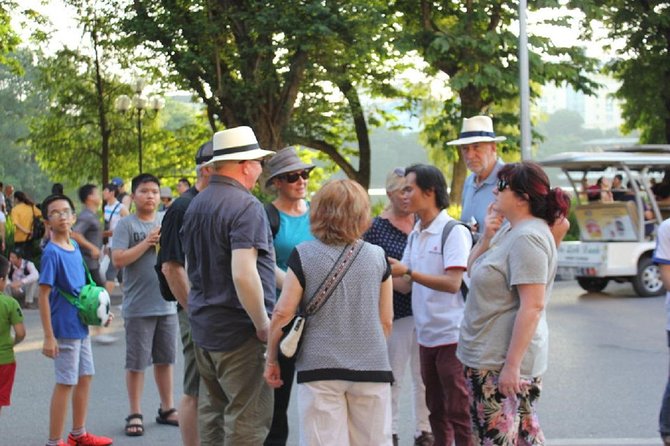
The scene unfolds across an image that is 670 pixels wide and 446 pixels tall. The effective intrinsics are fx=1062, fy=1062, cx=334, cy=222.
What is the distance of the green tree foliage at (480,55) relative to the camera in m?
23.7

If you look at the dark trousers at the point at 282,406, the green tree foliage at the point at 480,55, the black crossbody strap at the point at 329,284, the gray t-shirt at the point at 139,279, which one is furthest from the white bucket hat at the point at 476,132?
the green tree foliage at the point at 480,55

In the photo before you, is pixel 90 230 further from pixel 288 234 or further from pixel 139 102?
pixel 139 102

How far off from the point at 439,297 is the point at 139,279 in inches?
95.7

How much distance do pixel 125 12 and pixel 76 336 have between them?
60.2 feet

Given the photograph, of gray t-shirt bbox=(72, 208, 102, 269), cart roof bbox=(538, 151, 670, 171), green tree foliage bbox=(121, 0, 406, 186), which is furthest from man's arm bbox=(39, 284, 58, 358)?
green tree foliage bbox=(121, 0, 406, 186)

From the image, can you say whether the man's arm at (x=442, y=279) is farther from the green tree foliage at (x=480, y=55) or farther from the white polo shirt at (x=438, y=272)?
the green tree foliage at (x=480, y=55)

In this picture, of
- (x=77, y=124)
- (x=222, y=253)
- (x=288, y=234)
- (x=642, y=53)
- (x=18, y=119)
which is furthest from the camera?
(x=18, y=119)

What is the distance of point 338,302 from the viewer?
464cm

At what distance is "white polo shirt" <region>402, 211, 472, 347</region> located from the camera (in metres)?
5.92

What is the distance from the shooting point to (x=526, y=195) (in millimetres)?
4750

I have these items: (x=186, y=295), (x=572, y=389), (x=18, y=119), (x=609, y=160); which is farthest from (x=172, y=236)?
(x=18, y=119)

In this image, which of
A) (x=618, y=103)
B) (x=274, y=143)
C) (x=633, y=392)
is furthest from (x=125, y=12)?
(x=633, y=392)

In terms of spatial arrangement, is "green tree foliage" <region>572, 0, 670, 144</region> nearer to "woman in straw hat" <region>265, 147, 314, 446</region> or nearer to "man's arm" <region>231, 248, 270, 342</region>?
"woman in straw hat" <region>265, 147, 314, 446</region>

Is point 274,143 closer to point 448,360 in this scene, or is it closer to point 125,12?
point 125,12
